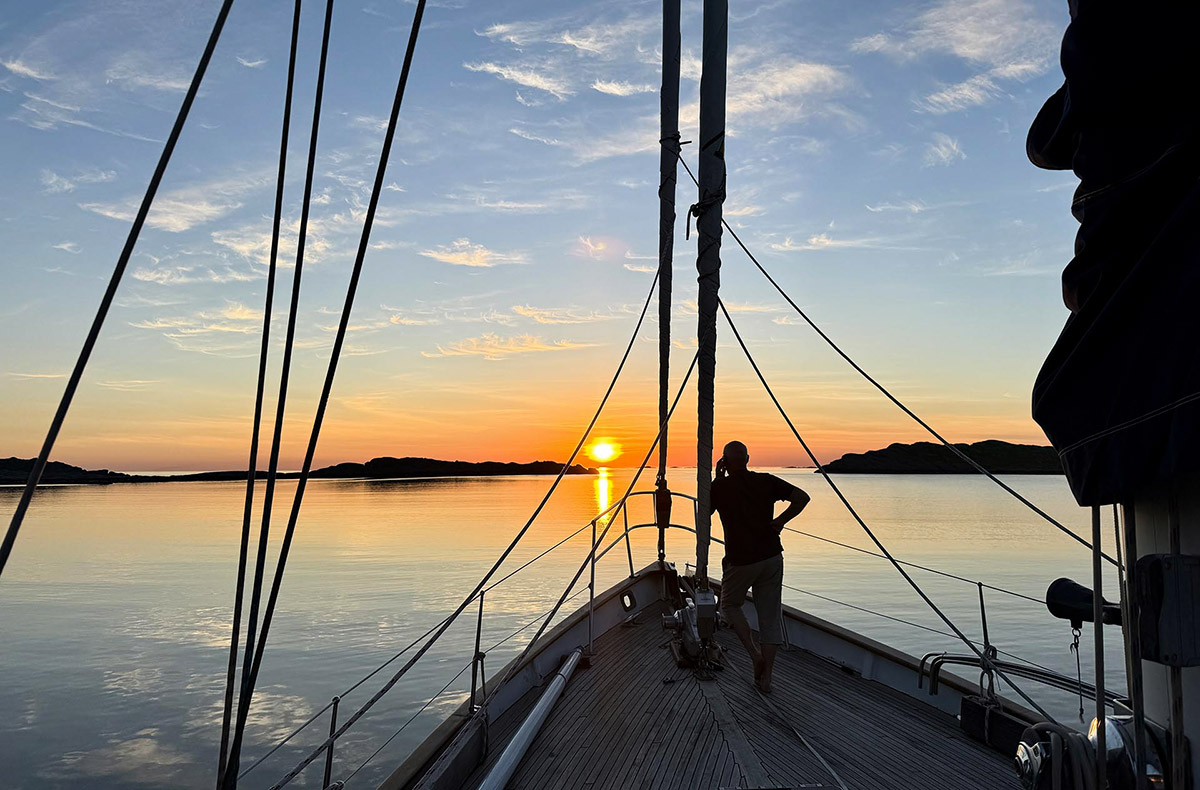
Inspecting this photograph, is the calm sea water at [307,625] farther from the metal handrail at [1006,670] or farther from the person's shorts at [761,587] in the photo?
the metal handrail at [1006,670]

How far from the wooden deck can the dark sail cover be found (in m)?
2.64

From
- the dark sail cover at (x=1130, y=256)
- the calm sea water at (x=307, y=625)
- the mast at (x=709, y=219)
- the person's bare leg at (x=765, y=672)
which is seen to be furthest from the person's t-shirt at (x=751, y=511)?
the calm sea water at (x=307, y=625)

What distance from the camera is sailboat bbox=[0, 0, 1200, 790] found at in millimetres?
1801

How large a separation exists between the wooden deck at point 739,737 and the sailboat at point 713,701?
0.02 m

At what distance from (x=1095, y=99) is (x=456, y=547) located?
36280 millimetres

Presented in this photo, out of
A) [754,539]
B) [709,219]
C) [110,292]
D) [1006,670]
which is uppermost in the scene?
[709,219]

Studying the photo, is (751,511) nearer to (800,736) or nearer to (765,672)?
(765,672)

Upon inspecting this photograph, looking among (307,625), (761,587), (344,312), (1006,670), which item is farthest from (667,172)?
(307,625)

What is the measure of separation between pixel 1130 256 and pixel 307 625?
18630 mm

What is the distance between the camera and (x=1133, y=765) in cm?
168

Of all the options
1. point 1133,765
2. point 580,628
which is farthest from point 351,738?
point 1133,765

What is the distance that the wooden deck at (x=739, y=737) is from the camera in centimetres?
399

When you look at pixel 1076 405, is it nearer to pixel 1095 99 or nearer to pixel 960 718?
pixel 1095 99

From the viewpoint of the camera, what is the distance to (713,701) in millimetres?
5246
